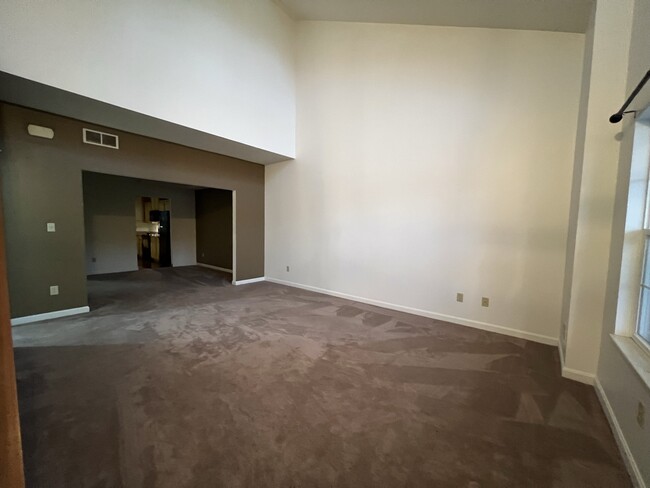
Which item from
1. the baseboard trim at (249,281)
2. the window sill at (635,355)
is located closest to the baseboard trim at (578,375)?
the window sill at (635,355)

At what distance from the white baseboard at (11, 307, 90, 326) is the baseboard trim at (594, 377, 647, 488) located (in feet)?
18.4

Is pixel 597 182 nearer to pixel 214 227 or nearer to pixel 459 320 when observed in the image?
pixel 459 320

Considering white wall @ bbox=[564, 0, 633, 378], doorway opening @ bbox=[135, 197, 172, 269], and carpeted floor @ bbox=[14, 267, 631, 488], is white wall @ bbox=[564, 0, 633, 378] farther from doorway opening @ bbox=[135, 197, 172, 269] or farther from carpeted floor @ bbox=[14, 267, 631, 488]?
doorway opening @ bbox=[135, 197, 172, 269]

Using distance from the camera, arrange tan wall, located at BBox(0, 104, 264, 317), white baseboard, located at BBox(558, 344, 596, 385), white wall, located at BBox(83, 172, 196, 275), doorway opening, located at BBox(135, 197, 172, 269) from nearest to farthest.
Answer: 1. white baseboard, located at BBox(558, 344, 596, 385)
2. tan wall, located at BBox(0, 104, 264, 317)
3. white wall, located at BBox(83, 172, 196, 275)
4. doorway opening, located at BBox(135, 197, 172, 269)

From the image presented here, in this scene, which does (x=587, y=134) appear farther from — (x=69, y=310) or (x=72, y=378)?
(x=69, y=310)

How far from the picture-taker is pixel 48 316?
347 centimetres

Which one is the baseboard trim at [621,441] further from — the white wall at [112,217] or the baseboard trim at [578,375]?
the white wall at [112,217]

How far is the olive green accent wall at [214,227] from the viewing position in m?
7.28

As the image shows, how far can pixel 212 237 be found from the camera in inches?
308

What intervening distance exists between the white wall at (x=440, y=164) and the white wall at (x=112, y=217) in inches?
198

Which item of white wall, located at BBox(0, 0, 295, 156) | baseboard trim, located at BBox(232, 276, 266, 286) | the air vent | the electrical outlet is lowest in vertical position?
baseboard trim, located at BBox(232, 276, 266, 286)

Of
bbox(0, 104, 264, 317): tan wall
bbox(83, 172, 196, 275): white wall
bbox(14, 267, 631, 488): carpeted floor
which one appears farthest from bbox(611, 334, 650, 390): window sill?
bbox(83, 172, 196, 275): white wall

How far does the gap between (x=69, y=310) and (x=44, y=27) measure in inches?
130

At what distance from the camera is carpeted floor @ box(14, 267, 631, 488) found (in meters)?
1.43
